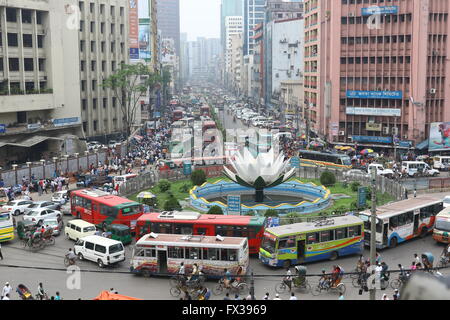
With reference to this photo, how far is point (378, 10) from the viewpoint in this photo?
6197cm

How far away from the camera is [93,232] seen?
29.3 m

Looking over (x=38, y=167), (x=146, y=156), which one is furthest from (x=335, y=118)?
(x=38, y=167)

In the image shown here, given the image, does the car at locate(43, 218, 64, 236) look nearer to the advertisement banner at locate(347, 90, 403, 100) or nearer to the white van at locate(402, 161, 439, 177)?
the white van at locate(402, 161, 439, 177)

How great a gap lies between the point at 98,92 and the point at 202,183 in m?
36.4

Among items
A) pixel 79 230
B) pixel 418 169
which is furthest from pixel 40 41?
pixel 418 169

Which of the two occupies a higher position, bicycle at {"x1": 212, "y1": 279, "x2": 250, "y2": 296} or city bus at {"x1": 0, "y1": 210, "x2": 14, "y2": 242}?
city bus at {"x1": 0, "y1": 210, "x2": 14, "y2": 242}

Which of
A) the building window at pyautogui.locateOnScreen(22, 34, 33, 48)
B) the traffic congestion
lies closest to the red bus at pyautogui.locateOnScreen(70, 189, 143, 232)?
the traffic congestion

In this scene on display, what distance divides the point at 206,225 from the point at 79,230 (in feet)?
25.4

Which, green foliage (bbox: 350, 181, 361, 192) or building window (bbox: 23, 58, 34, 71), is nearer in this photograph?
green foliage (bbox: 350, 181, 361, 192)

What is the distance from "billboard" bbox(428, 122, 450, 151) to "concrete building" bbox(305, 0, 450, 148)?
5.59 feet

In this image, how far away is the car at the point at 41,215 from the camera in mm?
32531

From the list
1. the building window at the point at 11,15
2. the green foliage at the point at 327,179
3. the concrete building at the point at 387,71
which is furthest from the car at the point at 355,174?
the building window at the point at 11,15

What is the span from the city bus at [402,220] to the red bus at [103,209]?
1306 cm

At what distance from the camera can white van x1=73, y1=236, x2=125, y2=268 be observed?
2502 centimetres
